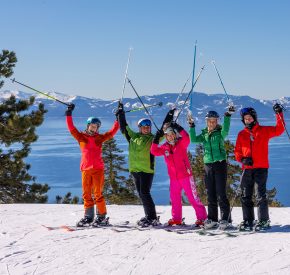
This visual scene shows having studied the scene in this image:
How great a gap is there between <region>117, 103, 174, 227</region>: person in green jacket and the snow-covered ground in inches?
16.7

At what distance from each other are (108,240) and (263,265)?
2.30 metres

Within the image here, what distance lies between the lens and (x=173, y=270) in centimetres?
466

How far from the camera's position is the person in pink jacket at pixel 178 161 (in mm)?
6535

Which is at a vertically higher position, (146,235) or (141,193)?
(141,193)

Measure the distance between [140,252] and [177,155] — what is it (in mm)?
1794

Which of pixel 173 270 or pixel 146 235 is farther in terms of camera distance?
pixel 146 235

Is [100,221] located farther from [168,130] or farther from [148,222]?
[168,130]

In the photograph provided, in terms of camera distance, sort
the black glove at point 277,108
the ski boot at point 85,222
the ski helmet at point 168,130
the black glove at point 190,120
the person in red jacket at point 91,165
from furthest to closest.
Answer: the ski boot at point 85,222
the person in red jacket at point 91,165
the black glove at point 190,120
the ski helmet at point 168,130
the black glove at point 277,108

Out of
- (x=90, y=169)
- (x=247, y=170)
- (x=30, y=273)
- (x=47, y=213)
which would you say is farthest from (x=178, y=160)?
(x=47, y=213)

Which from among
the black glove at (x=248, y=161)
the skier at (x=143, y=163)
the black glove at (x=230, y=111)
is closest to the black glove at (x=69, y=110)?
the skier at (x=143, y=163)

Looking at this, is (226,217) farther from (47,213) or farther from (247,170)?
(47,213)

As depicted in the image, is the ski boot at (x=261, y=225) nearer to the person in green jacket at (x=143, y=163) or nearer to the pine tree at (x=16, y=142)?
the person in green jacket at (x=143, y=163)

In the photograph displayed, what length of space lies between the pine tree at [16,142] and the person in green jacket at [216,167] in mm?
10963

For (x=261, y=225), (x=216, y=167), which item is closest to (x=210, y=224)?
(x=261, y=225)
